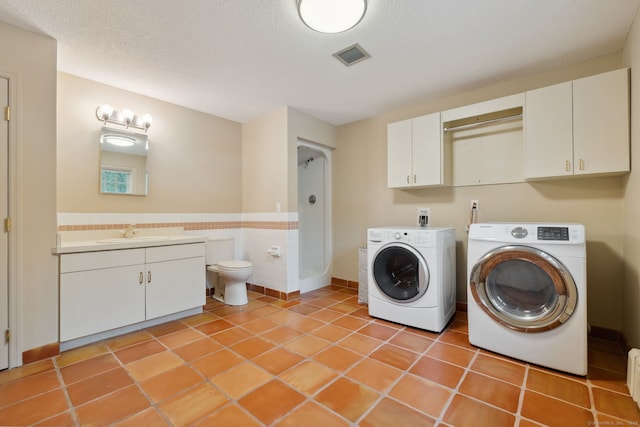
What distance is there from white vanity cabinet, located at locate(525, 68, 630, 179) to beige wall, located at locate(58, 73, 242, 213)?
3270 millimetres

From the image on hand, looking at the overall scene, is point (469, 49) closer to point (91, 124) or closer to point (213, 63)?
point (213, 63)

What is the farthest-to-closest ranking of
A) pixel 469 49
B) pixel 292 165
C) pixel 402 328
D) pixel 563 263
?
pixel 292 165
pixel 402 328
pixel 469 49
pixel 563 263

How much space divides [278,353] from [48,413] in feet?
4.05

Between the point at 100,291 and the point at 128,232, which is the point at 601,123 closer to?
the point at 100,291

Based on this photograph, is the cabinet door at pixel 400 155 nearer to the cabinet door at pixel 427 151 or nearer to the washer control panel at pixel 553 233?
the cabinet door at pixel 427 151

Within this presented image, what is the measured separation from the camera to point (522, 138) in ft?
8.43

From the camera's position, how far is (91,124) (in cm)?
263

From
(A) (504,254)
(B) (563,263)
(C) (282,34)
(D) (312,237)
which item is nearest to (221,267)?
(D) (312,237)

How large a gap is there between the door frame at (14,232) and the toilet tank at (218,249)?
1525mm

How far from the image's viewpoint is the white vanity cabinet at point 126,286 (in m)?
2.07

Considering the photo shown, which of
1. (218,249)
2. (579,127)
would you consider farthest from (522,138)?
(218,249)

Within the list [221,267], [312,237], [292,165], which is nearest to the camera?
[221,267]

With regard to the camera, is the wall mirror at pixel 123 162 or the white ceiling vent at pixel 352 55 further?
the wall mirror at pixel 123 162

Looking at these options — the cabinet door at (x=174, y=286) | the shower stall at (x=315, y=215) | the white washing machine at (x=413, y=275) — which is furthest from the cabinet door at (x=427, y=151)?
the cabinet door at (x=174, y=286)
